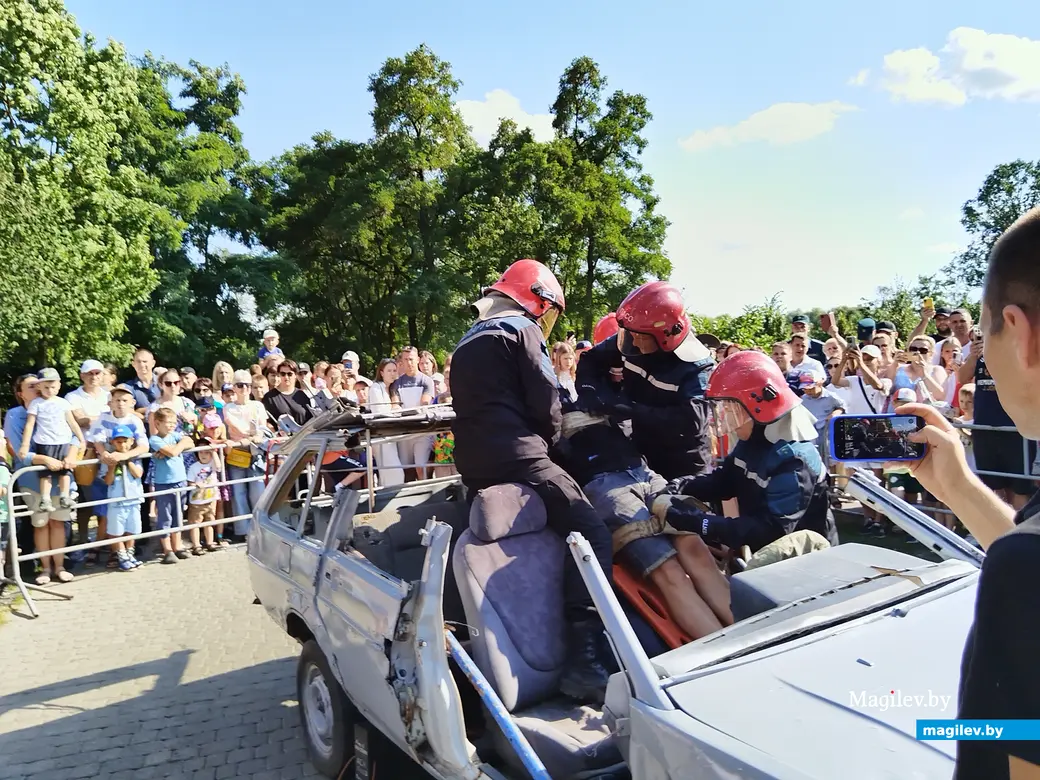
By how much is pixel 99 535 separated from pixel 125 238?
14782mm

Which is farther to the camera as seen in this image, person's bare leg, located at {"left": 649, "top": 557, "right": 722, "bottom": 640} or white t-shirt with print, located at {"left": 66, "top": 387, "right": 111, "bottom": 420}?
white t-shirt with print, located at {"left": 66, "top": 387, "right": 111, "bottom": 420}

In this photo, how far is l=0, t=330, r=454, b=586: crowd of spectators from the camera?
769 centimetres

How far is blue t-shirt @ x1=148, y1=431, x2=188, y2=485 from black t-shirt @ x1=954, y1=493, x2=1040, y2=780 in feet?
28.4

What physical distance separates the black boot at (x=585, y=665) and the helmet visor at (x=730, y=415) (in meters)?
1.09

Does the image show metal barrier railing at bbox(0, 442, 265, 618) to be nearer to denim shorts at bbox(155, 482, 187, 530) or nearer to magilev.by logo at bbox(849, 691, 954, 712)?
denim shorts at bbox(155, 482, 187, 530)

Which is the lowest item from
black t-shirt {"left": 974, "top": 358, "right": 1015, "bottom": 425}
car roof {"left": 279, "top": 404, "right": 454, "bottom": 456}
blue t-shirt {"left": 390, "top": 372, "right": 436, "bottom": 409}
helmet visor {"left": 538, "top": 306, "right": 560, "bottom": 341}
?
black t-shirt {"left": 974, "top": 358, "right": 1015, "bottom": 425}

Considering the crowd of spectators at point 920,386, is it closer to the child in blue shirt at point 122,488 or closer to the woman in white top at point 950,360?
the woman in white top at point 950,360

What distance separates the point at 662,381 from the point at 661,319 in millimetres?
346

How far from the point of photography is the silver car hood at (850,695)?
1763mm

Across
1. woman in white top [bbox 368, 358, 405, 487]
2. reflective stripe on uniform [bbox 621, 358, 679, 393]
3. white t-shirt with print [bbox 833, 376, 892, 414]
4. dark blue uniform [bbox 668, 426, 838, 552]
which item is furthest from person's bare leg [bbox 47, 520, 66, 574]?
white t-shirt with print [bbox 833, 376, 892, 414]

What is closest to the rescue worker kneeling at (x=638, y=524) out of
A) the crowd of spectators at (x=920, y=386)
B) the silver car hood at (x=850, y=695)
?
the silver car hood at (x=850, y=695)

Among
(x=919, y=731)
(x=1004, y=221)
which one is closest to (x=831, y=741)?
(x=919, y=731)

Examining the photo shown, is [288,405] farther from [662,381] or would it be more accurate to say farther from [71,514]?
[662,381]

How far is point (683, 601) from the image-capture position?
328cm
